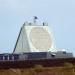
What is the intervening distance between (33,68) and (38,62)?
34.0 inches

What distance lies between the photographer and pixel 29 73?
1106 centimetres

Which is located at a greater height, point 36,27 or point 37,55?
point 36,27

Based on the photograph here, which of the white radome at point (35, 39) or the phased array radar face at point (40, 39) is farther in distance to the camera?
the white radome at point (35, 39)

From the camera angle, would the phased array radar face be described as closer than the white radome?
Yes

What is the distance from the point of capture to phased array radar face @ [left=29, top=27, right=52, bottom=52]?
39853 mm

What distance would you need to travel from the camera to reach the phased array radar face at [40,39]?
39853 millimetres

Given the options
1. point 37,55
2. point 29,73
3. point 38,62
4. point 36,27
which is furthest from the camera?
point 36,27

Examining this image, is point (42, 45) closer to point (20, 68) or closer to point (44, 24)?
point (44, 24)

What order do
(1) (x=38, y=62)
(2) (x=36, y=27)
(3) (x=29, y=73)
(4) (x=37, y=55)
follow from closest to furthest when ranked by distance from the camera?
(3) (x=29, y=73) → (1) (x=38, y=62) → (4) (x=37, y=55) → (2) (x=36, y=27)

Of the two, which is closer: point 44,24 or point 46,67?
point 46,67

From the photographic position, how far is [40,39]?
1597 inches

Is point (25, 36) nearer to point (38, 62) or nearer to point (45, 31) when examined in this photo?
point (45, 31)

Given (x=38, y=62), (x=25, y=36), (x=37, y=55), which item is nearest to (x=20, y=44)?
(x=25, y=36)

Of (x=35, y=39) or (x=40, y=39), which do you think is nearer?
(x=35, y=39)
